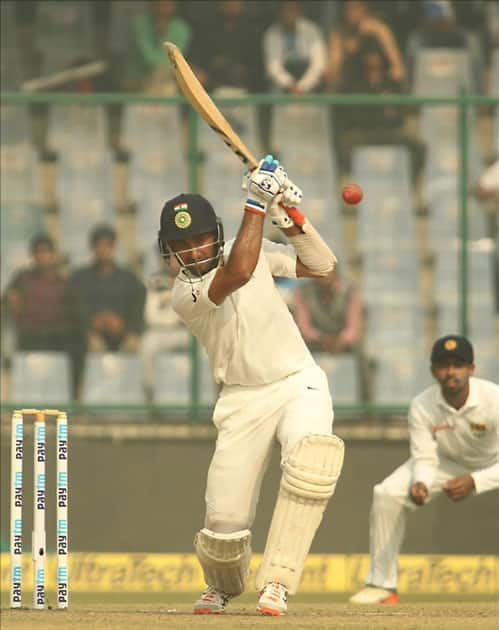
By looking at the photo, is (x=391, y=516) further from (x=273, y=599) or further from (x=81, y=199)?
Result: (x=81, y=199)

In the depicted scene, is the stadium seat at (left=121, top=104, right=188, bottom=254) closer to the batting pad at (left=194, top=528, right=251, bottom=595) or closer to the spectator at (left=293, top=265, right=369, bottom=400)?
the spectator at (left=293, top=265, right=369, bottom=400)

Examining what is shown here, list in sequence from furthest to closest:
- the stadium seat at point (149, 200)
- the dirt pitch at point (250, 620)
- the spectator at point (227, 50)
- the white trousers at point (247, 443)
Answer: the spectator at point (227, 50) < the stadium seat at point (149, 200) < the white trousers at point (247, 443) < the dirt pitch at point (250, 620)

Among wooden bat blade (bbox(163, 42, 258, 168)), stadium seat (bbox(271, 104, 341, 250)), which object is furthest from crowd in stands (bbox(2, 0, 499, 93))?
wooden bat blade (bbox(163, 42, 258, 168))

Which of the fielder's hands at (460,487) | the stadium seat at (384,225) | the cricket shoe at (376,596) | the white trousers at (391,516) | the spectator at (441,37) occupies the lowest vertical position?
the cricket shoe at (376,596)

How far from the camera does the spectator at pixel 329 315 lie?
8.89 m

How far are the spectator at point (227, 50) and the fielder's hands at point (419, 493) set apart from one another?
3401mm

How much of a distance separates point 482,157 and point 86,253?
7.49 ft

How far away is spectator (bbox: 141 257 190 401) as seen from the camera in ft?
29.1

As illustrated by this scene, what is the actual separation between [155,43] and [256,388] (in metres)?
4.98

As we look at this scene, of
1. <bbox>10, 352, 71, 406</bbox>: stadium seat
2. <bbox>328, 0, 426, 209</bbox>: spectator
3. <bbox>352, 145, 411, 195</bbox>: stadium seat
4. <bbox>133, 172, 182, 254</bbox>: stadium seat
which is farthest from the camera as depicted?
<bbox>328, 0, 426, 209</bbox>: spectator

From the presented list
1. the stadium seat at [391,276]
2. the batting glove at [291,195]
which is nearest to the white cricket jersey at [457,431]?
the stadium seat at [391,276]

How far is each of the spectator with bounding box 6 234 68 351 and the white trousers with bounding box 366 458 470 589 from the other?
2074 mm

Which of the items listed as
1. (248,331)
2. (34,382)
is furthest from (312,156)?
(248,331)

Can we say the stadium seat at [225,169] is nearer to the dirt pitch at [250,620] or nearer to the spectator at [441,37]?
the spectator at [441,37]
